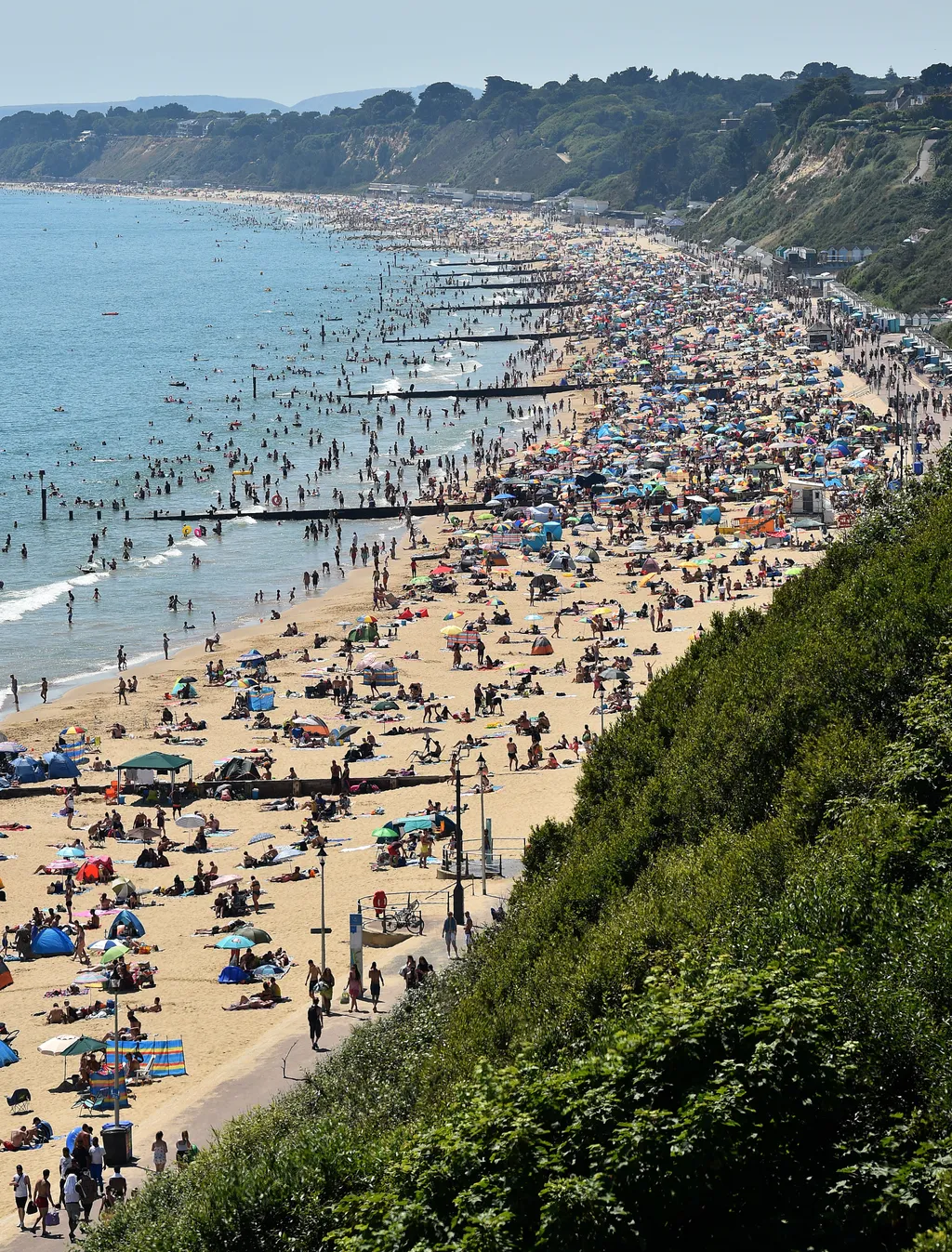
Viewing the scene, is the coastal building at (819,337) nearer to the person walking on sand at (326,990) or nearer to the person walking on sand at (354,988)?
the person walking on sand at (326,990)

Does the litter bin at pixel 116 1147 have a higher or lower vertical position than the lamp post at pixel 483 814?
lower

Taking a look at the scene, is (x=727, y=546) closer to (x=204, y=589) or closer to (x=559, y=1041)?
(x=204, y=589)

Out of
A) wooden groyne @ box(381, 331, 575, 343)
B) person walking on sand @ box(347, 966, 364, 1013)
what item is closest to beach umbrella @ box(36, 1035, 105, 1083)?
person walking on sand @ box(347, 966, 364, 1013)

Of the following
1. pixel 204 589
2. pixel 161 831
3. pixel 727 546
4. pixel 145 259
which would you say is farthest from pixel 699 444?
pixel 145 259

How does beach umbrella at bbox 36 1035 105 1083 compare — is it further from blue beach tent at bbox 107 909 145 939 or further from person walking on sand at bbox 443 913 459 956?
person walking on sand at bbox 443 913 459 956

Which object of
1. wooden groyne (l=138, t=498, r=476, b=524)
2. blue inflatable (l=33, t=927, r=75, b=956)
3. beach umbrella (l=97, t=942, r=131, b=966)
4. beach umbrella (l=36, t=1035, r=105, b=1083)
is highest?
wooden groyne (l=138, t=498, r=476, b=524)

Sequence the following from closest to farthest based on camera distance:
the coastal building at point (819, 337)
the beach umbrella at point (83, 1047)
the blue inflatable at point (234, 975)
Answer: the beach umbrella at point (83, 1047) → the blue inflatable at point (234, 975) → the coastal building at point (819, 337)

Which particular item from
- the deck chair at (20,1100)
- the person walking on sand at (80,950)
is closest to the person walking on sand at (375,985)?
the deck chair at (20,1100)
